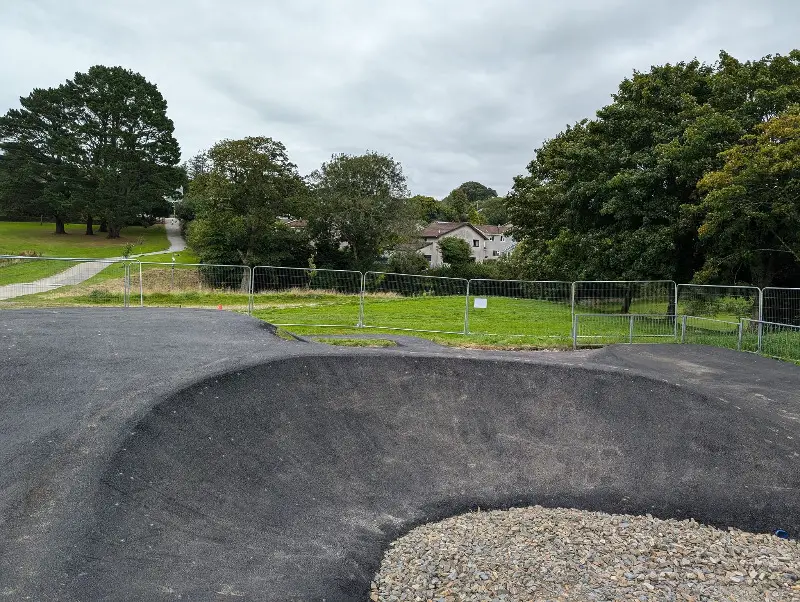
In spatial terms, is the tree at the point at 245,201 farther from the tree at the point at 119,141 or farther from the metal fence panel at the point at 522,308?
the metal fence panel at the point at 522,308

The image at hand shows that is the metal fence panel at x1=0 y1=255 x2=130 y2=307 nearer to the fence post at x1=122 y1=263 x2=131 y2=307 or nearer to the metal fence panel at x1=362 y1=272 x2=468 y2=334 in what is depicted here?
the fence post at x1=122 y1=263 x2=131 y2=307

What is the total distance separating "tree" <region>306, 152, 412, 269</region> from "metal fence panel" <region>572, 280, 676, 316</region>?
2448 centimetres

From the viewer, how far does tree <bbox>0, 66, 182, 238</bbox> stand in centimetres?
4378

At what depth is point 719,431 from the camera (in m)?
8.16

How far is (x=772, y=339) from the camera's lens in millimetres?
12555

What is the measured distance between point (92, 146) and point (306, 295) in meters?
37.7

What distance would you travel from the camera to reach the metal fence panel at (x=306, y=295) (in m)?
17.1

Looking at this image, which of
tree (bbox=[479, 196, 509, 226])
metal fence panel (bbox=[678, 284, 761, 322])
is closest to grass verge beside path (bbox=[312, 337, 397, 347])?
metal fence panel (bbox=[678, 284, 761, 322])

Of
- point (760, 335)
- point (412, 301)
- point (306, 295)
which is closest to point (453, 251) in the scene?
point (412, 301)

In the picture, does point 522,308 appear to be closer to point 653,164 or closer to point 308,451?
point 653,164

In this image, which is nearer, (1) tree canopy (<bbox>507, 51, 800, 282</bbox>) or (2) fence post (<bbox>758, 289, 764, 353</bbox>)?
(2) fence post (<bbox>758, 289, 764, 353</bbox>)

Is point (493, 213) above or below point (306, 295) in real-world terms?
above

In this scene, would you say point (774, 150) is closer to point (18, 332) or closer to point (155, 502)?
point (155, 502)

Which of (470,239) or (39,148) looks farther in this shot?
(470,239)
